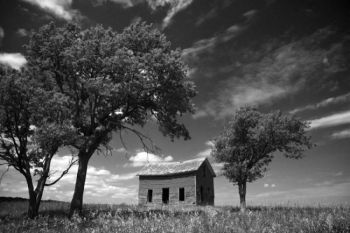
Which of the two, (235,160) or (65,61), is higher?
(65,61)

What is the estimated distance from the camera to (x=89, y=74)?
858 inches

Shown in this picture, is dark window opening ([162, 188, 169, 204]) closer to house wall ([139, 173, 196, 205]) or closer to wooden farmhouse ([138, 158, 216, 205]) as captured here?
wooden farmhouse ([138, 158, 216, 205])

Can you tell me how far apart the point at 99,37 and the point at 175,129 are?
10.2m

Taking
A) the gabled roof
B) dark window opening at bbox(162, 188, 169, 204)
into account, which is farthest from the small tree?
dark window opening at bbox(162, 188, 169, 204)

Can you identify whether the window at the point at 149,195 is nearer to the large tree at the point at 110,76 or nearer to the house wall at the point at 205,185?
the house wall at the point at 205,185

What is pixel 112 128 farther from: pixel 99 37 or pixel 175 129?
pixel 99 37

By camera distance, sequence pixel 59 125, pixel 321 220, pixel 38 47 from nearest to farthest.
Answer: pixel 321 220 < pixel 59 125 < pixel 38 47

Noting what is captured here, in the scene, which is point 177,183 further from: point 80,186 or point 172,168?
point 80,186

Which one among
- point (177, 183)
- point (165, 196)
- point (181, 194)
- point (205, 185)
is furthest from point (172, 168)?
point (205, 185)

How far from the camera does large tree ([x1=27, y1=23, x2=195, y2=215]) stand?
2045cm

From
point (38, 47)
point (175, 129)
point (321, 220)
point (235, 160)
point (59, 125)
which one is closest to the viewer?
point (321, 220)

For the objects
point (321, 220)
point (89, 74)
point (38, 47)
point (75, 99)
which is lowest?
point (321, 220)

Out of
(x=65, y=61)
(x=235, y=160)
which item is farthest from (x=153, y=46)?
(x=235, y=160)

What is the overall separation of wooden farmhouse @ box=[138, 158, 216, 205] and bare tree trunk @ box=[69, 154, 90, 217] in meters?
20.1
